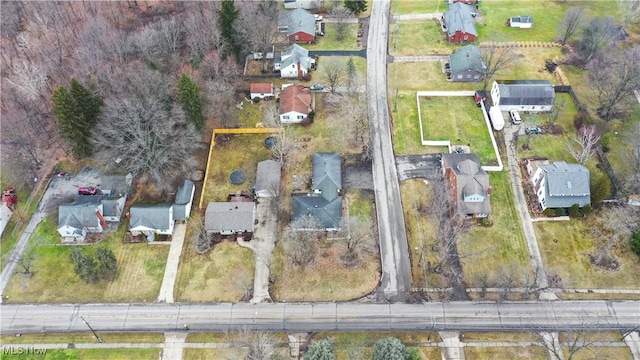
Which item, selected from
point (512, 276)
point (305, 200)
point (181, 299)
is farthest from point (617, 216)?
point (181, 299)

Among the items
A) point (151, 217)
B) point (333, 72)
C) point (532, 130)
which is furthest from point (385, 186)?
point (151, 217)

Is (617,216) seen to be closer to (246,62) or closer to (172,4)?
(246,62)

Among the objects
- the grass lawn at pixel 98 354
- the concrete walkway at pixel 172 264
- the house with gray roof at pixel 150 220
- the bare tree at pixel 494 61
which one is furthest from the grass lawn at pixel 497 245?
the house with gray roof at pixel 150 220

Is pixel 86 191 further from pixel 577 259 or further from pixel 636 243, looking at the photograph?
pixel 636 243

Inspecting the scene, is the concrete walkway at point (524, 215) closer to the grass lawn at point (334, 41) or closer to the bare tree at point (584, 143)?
the bare tree at point (584, 143)

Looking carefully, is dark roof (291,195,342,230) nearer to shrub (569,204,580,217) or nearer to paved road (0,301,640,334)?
paved road (0,301,640,334)

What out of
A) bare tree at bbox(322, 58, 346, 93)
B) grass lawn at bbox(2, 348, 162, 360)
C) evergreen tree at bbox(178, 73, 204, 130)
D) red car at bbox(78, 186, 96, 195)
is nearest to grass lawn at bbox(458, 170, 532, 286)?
bare tree at bbox(322, 58, 346, 93)
